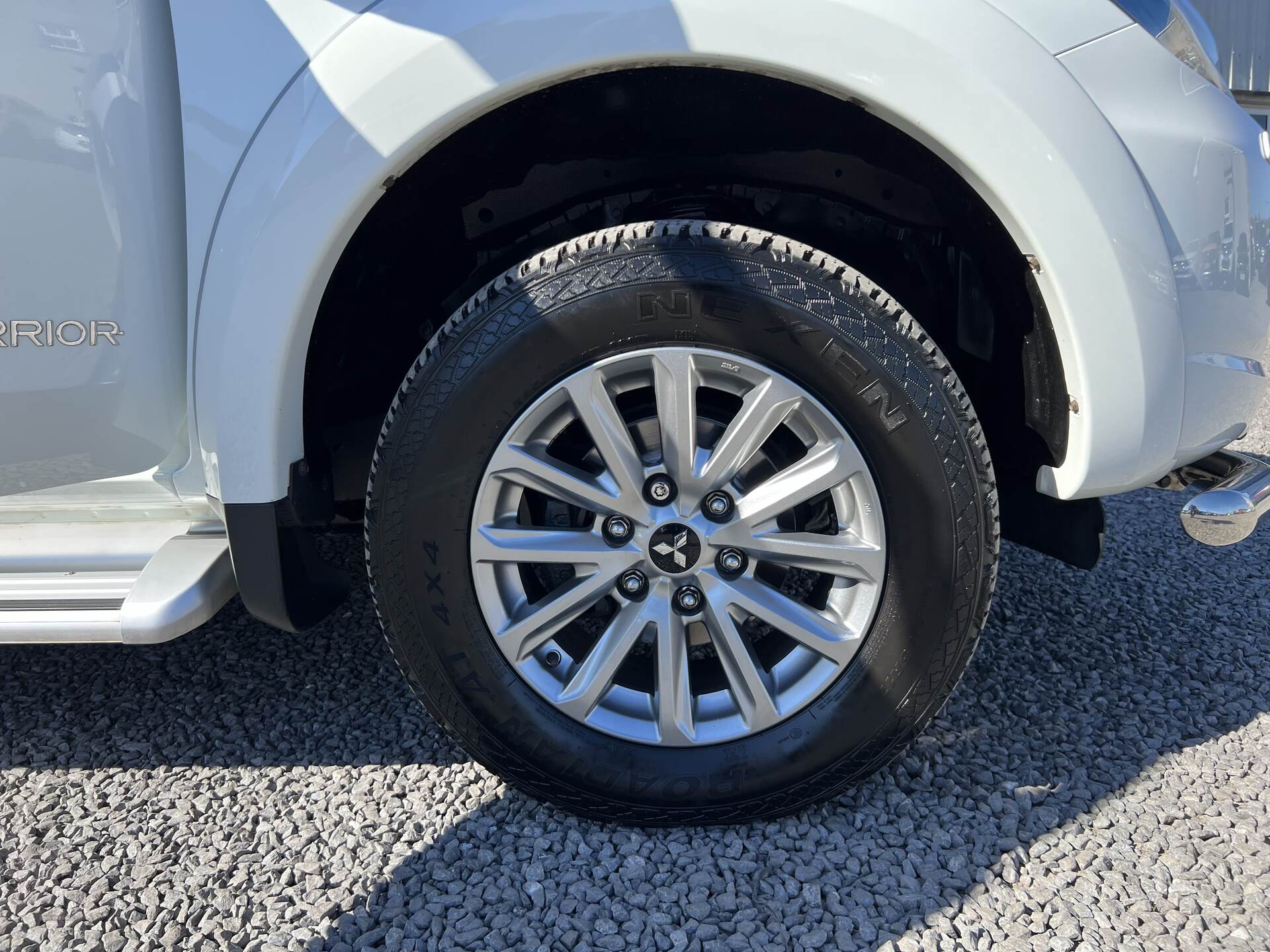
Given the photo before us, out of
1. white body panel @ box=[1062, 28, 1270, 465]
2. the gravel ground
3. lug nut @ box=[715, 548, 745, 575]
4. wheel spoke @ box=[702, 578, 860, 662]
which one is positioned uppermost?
white body panel @ box=[1062, 28, 1270, 465]

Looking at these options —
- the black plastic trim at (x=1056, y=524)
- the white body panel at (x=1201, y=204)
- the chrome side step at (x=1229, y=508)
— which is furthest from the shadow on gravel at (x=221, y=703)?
the white body panel at (x=1201, y=204)

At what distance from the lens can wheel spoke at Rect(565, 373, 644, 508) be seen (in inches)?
60.0

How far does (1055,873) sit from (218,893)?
1.39 metres

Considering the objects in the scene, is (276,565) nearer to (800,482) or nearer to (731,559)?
(731,559)

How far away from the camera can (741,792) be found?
1.60 meters

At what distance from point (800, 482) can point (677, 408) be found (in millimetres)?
243

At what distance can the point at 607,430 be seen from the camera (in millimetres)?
1528

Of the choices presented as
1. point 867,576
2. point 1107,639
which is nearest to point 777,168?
point 867,576

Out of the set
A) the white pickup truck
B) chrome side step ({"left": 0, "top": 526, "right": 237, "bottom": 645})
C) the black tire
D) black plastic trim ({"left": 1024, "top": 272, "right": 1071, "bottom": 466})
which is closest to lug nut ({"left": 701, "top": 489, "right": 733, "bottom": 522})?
the white pickup truck

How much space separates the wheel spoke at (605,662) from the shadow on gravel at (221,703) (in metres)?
0.40

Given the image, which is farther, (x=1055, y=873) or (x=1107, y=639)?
(x=1107, y=639)

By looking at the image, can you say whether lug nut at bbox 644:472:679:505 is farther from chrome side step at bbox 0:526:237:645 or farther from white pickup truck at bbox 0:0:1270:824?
chrome side step at bbox 0:526:237:645

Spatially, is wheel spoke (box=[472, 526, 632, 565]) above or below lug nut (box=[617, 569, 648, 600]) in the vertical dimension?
above

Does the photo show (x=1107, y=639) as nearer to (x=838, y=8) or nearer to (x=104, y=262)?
(x=838, y=8)
